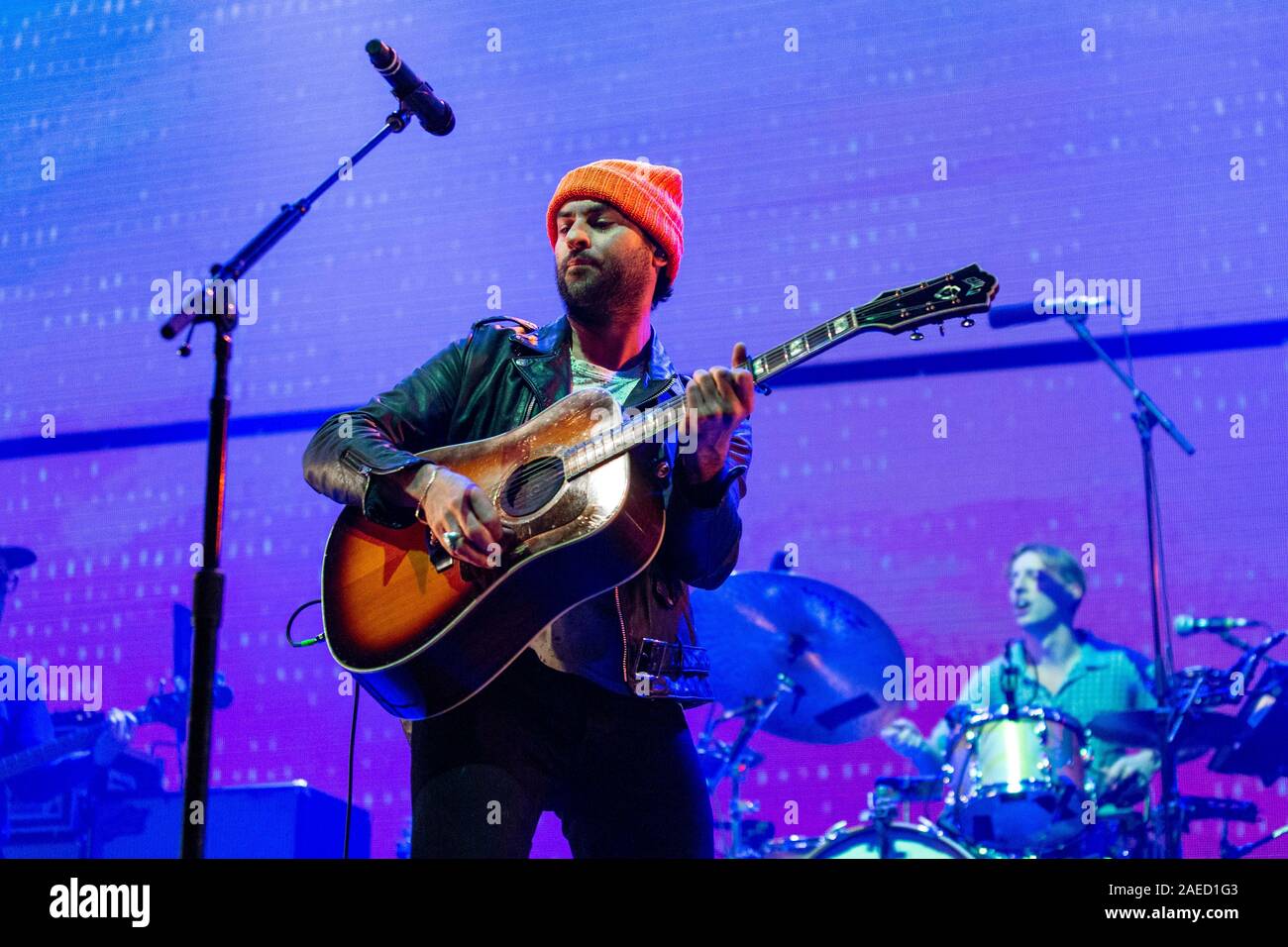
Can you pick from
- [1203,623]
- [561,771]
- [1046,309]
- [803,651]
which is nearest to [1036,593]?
[1203,623]

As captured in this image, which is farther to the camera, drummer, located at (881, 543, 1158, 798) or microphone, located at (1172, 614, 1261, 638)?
drummer, located at (881, 543, 1158, 798)

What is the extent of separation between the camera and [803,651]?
172 inches

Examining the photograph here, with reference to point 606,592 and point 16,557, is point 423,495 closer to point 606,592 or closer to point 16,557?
point 606,592

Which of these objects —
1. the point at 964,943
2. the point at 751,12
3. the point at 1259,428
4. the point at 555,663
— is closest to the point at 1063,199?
the point at 1259,428

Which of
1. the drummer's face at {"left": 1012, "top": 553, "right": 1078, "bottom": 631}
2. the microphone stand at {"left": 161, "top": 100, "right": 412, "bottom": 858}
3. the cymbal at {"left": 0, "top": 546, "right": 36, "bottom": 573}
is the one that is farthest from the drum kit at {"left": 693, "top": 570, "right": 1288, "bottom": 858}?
the cymbal at {"left": 0, "top": 546, "right": 36, "bottom": 573}

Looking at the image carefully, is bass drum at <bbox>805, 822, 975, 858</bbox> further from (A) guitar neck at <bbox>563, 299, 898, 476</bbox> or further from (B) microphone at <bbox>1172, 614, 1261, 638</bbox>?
(A) guitar neck at <bbox>563, 299, 898, 476</bbox>

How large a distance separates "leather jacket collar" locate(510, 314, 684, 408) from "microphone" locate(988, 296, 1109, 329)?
6.46 feet

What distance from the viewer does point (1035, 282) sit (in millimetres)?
4445

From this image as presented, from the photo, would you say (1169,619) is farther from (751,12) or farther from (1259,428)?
(751,12)

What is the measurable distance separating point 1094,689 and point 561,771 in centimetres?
261

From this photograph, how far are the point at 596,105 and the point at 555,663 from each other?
292 cm

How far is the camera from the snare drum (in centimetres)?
436

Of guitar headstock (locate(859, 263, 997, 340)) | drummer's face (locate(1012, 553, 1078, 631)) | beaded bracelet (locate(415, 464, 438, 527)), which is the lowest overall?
drummer's face (locate(1012, 553, 1078, 631))

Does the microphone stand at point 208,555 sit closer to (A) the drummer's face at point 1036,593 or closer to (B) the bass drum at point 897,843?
(B) the bass drum at point 897,843
